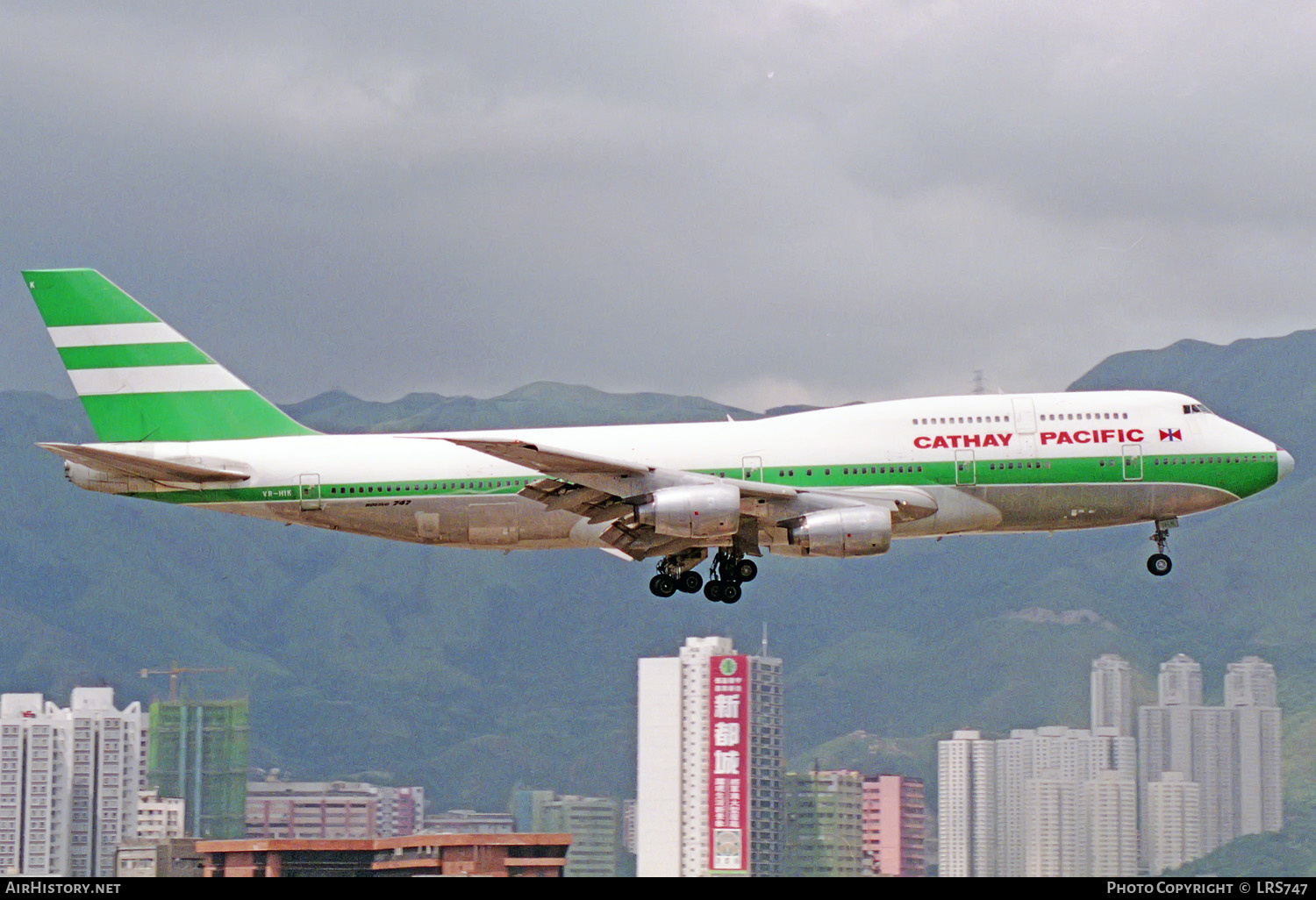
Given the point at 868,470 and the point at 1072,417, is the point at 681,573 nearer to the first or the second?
the point at 868,470

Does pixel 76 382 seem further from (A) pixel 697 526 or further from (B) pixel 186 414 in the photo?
(A) pixel 697 526

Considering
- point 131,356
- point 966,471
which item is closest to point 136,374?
point 131,356

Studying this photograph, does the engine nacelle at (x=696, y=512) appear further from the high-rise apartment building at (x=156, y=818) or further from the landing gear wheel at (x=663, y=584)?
the high-rise apartment building at (x=156, y=818)

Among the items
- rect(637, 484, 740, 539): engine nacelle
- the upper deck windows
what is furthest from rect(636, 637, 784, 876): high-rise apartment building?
rect(637, 484, 740, 539): engine nacelle

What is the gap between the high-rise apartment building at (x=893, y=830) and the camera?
18338 centimetres

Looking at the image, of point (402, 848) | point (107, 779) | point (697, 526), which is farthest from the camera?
point (107, 779)

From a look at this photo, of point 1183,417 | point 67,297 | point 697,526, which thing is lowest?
point 697,526

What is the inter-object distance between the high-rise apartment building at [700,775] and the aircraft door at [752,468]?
10557 centimetres

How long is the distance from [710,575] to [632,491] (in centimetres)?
391

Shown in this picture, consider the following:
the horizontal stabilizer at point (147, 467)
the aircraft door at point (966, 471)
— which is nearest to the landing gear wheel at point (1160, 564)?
the aircraft door at point (966, 471)

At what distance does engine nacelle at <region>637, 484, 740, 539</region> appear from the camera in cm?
4162
